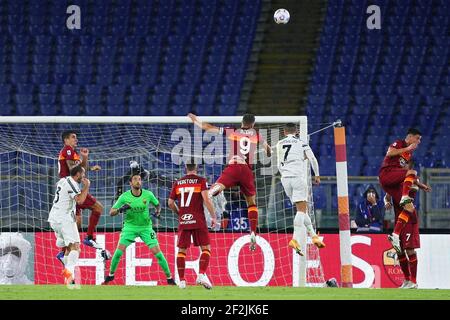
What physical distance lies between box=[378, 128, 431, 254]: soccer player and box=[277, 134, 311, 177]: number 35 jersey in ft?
3.63

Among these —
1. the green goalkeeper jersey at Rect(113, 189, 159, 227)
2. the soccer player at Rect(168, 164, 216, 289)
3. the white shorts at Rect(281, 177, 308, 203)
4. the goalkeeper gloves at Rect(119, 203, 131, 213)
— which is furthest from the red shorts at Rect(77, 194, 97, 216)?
the white shorts at Rect(281, 177, 308, 203)

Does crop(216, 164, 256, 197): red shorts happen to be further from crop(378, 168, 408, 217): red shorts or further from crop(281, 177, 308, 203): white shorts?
crop(378, 168, 408, 217): red shorts

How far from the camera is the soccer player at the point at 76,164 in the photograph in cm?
1662

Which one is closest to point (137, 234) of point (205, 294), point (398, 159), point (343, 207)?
point (343, 207)

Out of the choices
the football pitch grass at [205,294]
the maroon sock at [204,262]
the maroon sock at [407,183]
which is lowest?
the football pitch grass at [205,294]

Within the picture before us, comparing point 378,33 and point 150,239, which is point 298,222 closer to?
point 150,239

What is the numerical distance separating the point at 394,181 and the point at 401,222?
1.87ft

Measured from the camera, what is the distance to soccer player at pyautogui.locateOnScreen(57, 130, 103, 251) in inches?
655

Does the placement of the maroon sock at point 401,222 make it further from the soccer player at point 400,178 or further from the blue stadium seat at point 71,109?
the blue stadium seat at point 71,109

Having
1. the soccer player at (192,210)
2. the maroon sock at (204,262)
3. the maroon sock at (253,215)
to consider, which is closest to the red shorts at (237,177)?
the maroon sock at (253,215)

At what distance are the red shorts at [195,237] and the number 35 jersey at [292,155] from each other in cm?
158

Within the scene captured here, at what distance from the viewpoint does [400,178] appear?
16.0 meters

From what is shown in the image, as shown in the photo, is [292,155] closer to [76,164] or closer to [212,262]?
[76,164]
